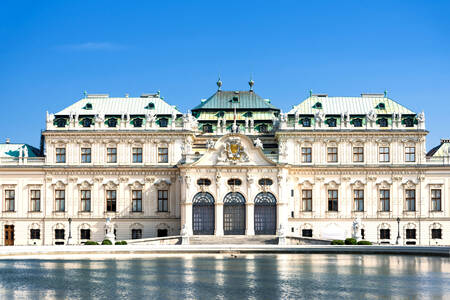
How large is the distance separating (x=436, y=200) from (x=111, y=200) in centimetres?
3688

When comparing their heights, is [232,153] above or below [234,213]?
above

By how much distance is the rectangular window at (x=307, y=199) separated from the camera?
87.8 metres

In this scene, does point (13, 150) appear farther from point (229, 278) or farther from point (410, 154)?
point (229, 278)

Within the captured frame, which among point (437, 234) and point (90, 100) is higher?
point (90, 100)

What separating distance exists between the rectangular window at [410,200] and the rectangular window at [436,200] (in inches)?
80.3

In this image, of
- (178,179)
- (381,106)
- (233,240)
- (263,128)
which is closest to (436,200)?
(381,106)

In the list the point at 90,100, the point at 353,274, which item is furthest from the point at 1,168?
the point at 353,274

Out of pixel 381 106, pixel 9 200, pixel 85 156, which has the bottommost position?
pixel 9 200

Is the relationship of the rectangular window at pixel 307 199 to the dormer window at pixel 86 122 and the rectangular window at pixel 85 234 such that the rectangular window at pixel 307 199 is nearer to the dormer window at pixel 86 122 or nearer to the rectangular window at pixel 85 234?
the rectangular window at pixel 85 234

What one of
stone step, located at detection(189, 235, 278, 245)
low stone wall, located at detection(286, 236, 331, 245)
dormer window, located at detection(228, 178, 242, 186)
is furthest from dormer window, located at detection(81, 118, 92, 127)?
low stone wall, located at detection(286, 236, 331, 245)

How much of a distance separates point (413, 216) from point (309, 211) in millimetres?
11748

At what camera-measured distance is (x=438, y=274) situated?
1780 inches

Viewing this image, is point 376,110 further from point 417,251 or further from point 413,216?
point 417,251

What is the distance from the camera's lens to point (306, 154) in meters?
88.1
